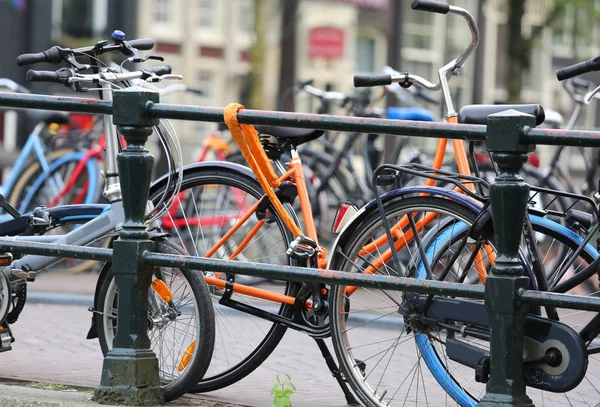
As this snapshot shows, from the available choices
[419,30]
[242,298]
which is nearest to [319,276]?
[242,298]

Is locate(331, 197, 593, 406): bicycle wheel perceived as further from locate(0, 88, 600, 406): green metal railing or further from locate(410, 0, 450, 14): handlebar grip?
locate(410, 0, 450, 14): handlebar grip

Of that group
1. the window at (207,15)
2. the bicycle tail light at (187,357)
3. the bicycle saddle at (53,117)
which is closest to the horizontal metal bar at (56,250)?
the bicycle tail light at (187,357)

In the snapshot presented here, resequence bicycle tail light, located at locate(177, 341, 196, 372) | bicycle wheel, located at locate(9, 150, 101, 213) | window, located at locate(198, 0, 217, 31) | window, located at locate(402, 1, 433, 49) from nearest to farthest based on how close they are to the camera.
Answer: bicycle tail light, located at locate(177, 341, 196, 372) → bicycle wheel, located at locate(9, 150, 101, 213) → window, located at locate(198, 0, 217, 31) → window, located at locate(402, 1, 433, 49)

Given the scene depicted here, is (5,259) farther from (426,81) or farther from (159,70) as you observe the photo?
(426,81)

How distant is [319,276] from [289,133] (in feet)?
3.07

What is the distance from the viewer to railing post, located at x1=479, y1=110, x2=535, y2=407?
353 centimetres

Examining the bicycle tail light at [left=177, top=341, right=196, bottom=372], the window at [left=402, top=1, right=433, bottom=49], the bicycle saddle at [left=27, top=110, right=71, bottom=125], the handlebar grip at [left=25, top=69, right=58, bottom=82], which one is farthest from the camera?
the window at [left=402, top=1, right=433, bottom=49]

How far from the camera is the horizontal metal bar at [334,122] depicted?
362cm

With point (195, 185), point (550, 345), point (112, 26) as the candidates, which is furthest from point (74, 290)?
point (112, 26)

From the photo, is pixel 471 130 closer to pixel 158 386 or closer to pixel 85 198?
pixel 158 386

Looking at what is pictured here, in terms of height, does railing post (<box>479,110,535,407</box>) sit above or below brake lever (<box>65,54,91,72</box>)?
below

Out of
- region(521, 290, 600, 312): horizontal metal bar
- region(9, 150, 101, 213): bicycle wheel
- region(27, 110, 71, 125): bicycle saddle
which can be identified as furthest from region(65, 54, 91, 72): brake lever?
region(27, 110, 71, 125): bicycle saddle

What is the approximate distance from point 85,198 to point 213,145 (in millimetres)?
1000

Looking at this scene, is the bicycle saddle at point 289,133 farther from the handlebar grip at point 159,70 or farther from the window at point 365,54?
the window at point 365,54
